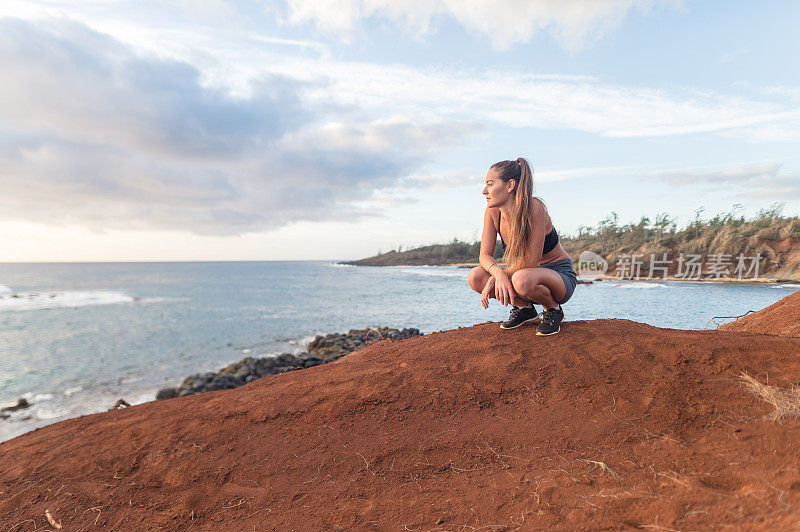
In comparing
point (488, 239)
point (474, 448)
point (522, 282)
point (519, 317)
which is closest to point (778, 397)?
point (522, 282)

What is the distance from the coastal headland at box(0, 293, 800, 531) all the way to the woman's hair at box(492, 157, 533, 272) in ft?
3.64

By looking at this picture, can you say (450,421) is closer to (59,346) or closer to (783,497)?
(783,497)

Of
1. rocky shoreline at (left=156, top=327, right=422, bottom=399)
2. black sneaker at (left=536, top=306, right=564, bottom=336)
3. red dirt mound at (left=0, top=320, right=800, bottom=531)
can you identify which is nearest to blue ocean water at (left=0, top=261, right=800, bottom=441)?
rocky shoreline at (left=156, top=327, right=422, bottom=399)

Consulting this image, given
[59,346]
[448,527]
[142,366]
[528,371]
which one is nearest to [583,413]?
[528,371]

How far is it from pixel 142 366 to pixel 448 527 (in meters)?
13.9

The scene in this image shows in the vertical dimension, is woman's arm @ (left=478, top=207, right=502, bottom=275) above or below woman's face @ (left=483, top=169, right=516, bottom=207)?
below

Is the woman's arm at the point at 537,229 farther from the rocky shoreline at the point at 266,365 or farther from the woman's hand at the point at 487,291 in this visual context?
the rocky shoreline at the point at 266,365

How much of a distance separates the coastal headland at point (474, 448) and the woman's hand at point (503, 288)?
1.94ft

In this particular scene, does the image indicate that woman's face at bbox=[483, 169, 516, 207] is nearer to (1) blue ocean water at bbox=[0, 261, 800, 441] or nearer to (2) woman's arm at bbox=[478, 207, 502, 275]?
(2) woman's arm at bbox=[478, 207, 502, 275]

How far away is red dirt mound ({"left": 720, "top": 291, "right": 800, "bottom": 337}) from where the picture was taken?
15.7ft

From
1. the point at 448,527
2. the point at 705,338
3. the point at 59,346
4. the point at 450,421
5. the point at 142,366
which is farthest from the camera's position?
the point at 59,346

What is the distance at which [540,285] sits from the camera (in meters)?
4.03

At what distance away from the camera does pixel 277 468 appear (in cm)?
297

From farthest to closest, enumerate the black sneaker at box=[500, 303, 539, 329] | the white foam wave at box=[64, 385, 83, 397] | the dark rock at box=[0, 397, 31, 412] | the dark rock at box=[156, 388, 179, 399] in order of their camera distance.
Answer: the white foam wave at box=[64, 385, 83, 397], the dark rock at box=[156, 388, 179, 399], the dark rock at box=[0, 397, 31, 412], the black sneaker at box=[500, 303, 539, 329]
